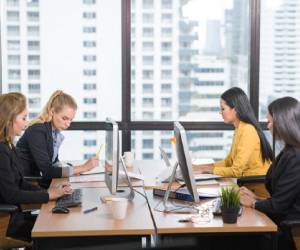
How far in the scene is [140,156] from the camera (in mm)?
5629

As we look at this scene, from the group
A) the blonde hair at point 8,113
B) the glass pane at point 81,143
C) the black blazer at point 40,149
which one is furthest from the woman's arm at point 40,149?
the glass pane at point 81,143

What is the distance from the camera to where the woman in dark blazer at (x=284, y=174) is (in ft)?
9.36

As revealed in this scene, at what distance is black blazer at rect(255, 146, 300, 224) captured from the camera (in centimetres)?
285

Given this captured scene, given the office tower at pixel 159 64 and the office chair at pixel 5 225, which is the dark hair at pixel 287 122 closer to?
the office chair at pixel 5 225

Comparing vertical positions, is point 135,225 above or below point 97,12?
below

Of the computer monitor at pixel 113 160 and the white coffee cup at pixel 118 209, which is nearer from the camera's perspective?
the white coffee cup at pixel 118 209

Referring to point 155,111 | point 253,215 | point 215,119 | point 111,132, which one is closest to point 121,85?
Result: point 155,111

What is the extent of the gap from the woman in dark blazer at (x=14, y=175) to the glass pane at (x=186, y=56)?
243 cm

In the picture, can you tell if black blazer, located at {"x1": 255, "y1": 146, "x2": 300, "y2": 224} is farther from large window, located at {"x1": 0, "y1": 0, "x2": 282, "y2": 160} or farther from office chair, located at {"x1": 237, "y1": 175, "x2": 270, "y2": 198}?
large window, located at {"x1": 0, "y1": 0, "x2": 282, "y2": 160}

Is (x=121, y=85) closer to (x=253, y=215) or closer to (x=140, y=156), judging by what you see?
(x=140, y=156)

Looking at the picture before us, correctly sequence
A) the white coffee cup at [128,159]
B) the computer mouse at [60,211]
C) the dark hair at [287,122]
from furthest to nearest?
1. the white coffee cup at [128,159]
2. the dark hair at [287,122]
3. the computer mouse at [60,211]

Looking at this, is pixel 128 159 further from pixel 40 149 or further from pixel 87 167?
pixel 40 149

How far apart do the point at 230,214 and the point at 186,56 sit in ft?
10.4

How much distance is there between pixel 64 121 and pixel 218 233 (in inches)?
68.9
